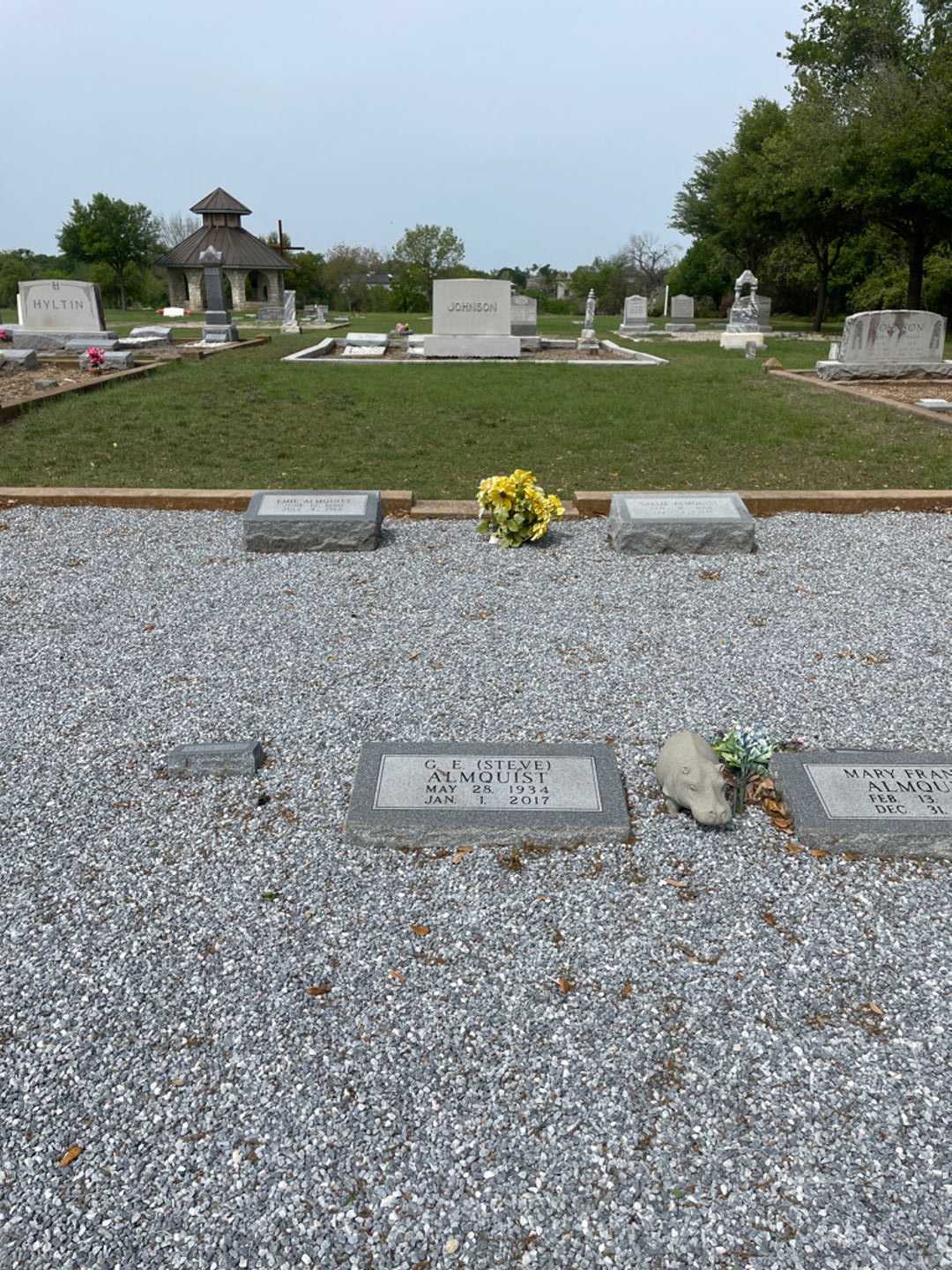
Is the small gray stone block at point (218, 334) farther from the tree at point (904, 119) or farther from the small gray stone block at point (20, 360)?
the tree at point (904, 119)

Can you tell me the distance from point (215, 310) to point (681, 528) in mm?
22735

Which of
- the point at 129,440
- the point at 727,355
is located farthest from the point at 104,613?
the point at 727,355

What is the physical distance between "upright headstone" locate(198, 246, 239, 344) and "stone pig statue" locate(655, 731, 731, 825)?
76.8 feet

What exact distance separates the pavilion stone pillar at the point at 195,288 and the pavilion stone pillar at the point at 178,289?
1.00 meters

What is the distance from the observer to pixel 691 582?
6.00m

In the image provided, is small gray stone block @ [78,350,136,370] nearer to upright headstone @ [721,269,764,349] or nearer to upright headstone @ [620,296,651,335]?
upright headstone @ [721,269,764,349]

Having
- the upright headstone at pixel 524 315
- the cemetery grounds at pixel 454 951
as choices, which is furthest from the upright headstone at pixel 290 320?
the cemetery grounds at pixel 454 951

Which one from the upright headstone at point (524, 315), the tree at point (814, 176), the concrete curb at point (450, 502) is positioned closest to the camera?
the concrete curb at point (450, 502)

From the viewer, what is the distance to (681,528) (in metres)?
6.43

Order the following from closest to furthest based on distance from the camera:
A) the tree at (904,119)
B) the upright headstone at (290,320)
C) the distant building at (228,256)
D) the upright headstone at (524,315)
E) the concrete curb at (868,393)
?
1. the concrete curb at (868,393)
2. the tree at (904,119)
3. the upright headstone at (524,315)
4. the upright headstone at (290,320)
5. the distant building at (228,256)

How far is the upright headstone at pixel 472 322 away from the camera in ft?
69.3

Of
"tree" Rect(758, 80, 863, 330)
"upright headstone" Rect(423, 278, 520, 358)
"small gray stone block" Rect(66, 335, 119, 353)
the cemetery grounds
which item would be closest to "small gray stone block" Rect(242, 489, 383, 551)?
the cemetery grounds

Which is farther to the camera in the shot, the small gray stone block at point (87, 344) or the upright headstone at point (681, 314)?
the upright headstone at point (681, 314)

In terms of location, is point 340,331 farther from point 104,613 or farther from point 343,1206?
point 343,1206
